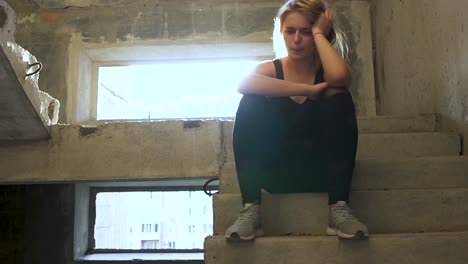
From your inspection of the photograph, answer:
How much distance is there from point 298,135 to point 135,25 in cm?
242

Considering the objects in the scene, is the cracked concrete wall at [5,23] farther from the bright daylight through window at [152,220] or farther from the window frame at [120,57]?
the bright daylight through window at [152,220]

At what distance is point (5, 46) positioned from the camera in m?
1.94

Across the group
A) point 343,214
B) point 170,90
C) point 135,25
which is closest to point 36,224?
point 170,90

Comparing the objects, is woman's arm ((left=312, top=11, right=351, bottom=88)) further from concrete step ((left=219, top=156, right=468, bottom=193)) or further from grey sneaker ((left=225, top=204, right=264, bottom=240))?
grey sneaker ((left=225, top=204, right=264, bottom=240))

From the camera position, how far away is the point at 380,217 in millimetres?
1561

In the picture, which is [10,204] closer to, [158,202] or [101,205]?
[101,205]

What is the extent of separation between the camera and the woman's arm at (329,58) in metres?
1.54

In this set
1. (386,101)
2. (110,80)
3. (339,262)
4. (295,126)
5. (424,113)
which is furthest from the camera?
(110,80)

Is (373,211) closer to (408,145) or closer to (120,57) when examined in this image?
(408,145)

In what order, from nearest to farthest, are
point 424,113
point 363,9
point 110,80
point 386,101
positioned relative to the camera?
point 424,113
point 386,101
point 363,9
point 110,80

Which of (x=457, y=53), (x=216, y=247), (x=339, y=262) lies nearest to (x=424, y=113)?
(x=457, y=53)

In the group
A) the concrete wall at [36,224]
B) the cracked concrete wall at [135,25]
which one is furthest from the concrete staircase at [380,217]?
the concrete wall at [36,224]

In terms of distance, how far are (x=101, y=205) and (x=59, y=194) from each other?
39 cm

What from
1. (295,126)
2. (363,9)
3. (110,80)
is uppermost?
(363,9)
